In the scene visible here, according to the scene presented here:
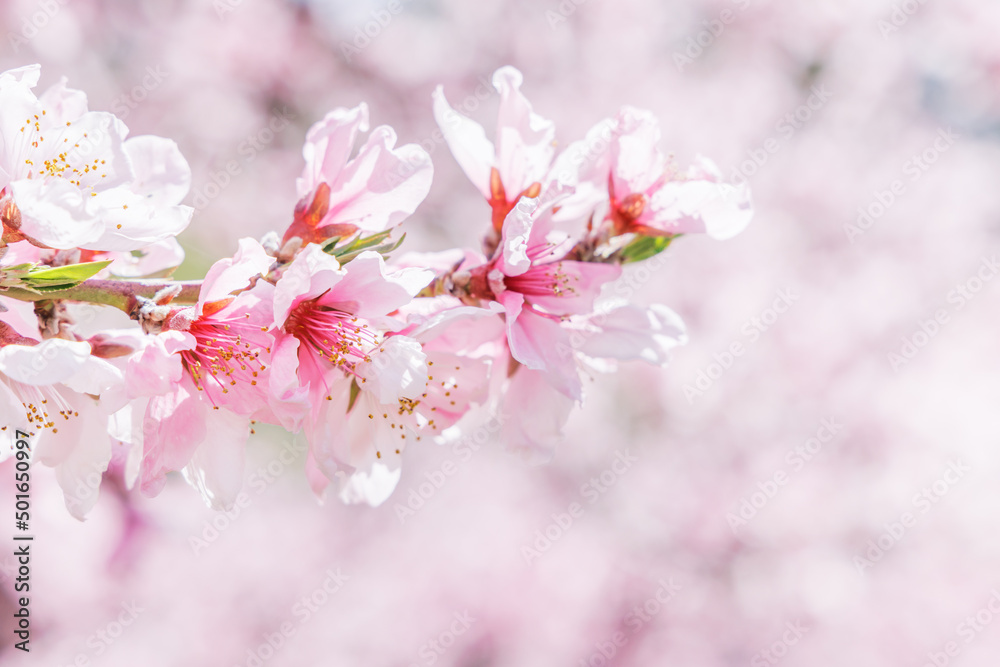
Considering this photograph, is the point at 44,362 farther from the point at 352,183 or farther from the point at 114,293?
the point at 352,183

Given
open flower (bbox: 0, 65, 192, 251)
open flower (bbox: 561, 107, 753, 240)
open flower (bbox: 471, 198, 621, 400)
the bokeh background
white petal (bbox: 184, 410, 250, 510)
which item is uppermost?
open flower (bbox: 0, 65, 192, 251)

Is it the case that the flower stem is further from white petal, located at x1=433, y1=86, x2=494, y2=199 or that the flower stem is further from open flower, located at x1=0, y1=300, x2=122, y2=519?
white petal, located at x1=433, y1=86, x2=494, y2=199

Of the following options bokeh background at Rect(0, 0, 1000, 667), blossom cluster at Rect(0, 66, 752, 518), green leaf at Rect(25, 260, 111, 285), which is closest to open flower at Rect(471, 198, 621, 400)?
blossom cluster at Rect(0, 66, 752, 518)

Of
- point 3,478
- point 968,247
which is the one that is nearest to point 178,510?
point 3,478

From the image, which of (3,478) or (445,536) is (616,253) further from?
(445,536)

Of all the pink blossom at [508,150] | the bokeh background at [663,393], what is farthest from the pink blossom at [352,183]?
the bokeh background at [663,393]

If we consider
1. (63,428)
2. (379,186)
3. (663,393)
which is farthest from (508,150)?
(663,393)

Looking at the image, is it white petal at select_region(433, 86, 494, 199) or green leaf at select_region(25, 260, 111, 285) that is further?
white petal at select_region(433, 86, 494, 199)

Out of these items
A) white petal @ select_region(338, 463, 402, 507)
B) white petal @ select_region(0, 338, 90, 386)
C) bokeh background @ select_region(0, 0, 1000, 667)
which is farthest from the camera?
bokeh background @ select_region(0, 0, 1000, 667)
